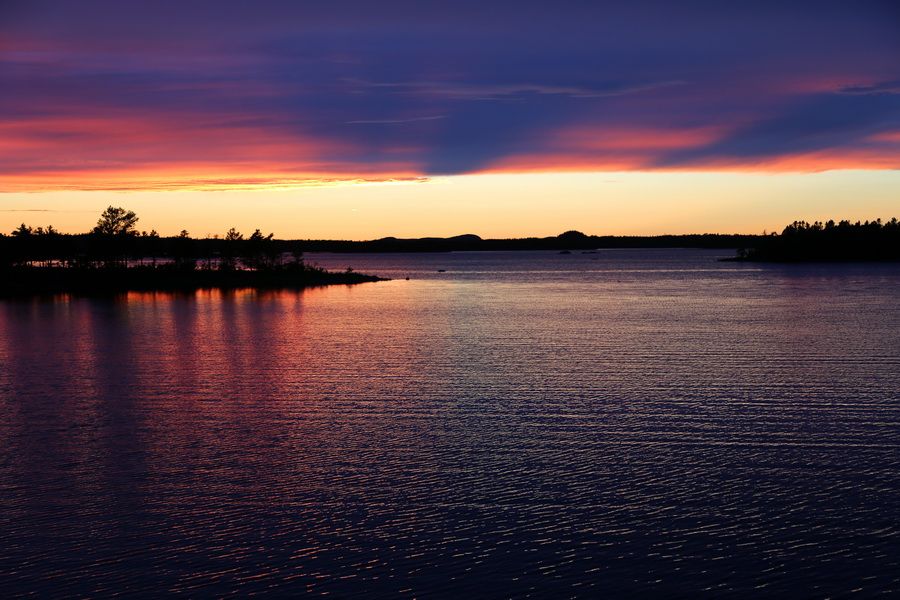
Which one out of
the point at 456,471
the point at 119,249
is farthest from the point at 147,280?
the point at 456,471

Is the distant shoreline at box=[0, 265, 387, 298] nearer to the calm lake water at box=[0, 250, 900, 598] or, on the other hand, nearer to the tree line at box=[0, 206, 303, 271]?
the tree line at box=[0, 206, 303, 271]

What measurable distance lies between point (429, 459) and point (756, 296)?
214 feet

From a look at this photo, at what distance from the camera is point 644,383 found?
27781 mm

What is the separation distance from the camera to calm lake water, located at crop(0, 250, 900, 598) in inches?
493

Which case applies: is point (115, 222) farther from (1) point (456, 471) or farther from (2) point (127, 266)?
(1) point (456, 471)

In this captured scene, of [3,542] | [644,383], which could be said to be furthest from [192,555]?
[644,383]

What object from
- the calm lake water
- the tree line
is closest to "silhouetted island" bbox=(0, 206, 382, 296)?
the tree line

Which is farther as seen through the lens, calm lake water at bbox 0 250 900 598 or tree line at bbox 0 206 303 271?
tree line at bbox 0 206 303 271

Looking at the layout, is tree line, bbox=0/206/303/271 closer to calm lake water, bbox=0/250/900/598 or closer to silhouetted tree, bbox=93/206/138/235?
silhouetted tree, bbox=93/206/138/235

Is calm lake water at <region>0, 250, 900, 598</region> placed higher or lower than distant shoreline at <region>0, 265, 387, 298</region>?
lower

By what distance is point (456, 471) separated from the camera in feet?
57.4

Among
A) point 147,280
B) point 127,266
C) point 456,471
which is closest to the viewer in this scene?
point 456,471

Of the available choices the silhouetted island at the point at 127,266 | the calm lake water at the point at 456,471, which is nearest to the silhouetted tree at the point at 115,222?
the silhouetted island at the point at 127,266

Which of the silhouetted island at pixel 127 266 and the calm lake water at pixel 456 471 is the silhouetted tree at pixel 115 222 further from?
the calm lake water at pixel 456 471
